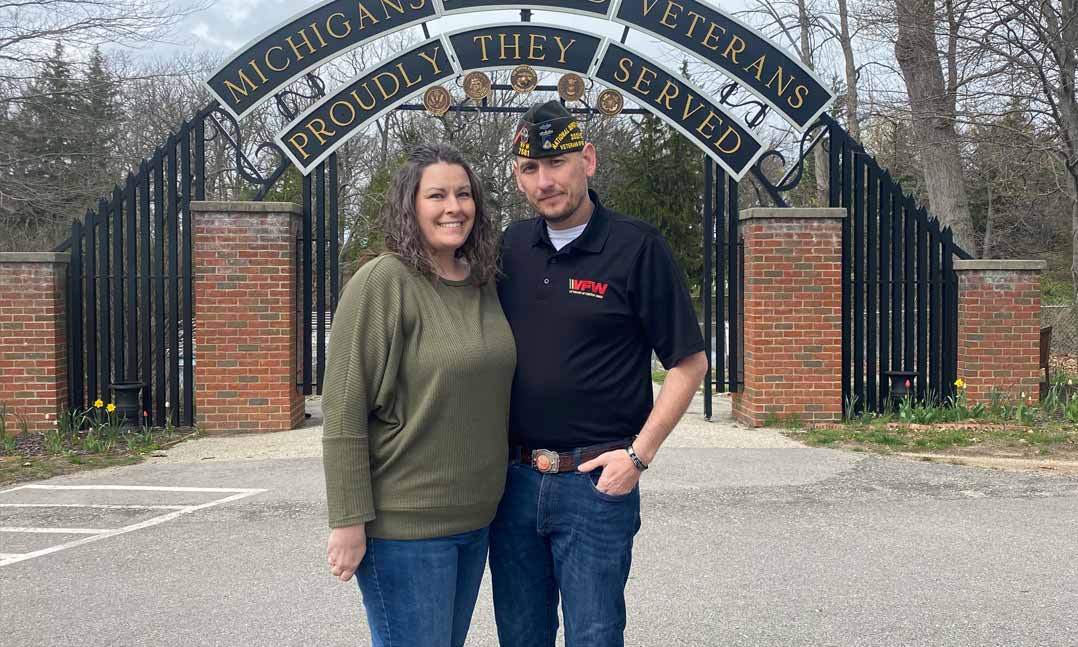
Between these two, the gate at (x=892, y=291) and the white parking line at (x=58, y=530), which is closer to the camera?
the white parking line at (x=58, y=530)

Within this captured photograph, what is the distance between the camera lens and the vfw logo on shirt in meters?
2.39

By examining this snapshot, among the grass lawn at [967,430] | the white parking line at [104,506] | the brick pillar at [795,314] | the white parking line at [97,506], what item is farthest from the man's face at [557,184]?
the brick pillar at [795,314]

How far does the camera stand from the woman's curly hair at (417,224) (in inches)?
89.5

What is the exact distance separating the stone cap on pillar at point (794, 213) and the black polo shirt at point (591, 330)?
6.69m

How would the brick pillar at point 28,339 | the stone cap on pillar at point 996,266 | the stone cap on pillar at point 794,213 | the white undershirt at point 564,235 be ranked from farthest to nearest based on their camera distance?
1. the stone cap on pillar at point 996,266
2. the stone cap on pillar at point 794,213
3. the brick pillar at point 28,339
4. the white undershirt at point 564,235

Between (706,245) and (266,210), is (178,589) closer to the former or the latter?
(266,210)

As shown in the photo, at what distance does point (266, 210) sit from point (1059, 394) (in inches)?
340

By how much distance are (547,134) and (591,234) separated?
29cm

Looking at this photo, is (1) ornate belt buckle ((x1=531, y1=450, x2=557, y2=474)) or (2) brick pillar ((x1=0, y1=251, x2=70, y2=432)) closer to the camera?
(1) ornate belt buckle ((x1=531, y1=450, x2=557, y2=474))

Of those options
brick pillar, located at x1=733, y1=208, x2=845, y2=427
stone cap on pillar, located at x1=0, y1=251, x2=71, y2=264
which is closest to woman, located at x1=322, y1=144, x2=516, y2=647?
brick pillar, located at x1=733, y1=208, x2=845, y2=427

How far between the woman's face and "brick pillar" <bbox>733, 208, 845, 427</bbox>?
7026mm

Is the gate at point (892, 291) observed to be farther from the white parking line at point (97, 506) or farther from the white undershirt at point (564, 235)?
the white undershirt at point (564, 235)

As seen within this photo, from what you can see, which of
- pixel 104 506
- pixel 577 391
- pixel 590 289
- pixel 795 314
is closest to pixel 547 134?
pixel 590 289

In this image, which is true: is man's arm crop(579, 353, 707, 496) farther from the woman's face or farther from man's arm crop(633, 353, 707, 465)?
the woman's face
